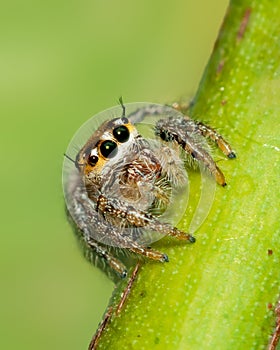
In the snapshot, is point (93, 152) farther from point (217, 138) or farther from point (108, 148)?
point (217, 138)

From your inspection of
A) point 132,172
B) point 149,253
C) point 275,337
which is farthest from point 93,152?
point 275,337

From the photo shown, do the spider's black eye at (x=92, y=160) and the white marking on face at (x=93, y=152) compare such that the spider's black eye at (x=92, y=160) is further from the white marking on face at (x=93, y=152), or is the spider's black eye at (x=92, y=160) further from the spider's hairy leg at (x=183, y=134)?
the spider's hairy leg at (x=183, y=134)

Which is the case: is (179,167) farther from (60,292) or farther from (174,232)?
(60,292)

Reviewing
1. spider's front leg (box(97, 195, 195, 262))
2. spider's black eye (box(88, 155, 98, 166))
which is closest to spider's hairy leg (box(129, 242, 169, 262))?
spider's front leg (box(97, 195, 195, 262))

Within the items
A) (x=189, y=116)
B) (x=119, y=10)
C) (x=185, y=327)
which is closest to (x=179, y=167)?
(x=189, y=116)

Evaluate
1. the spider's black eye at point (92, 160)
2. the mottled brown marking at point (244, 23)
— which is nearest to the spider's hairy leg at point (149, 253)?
the spider's black eye at point (92, 160)

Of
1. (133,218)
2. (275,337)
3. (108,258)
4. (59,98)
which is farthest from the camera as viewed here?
(59,98)
